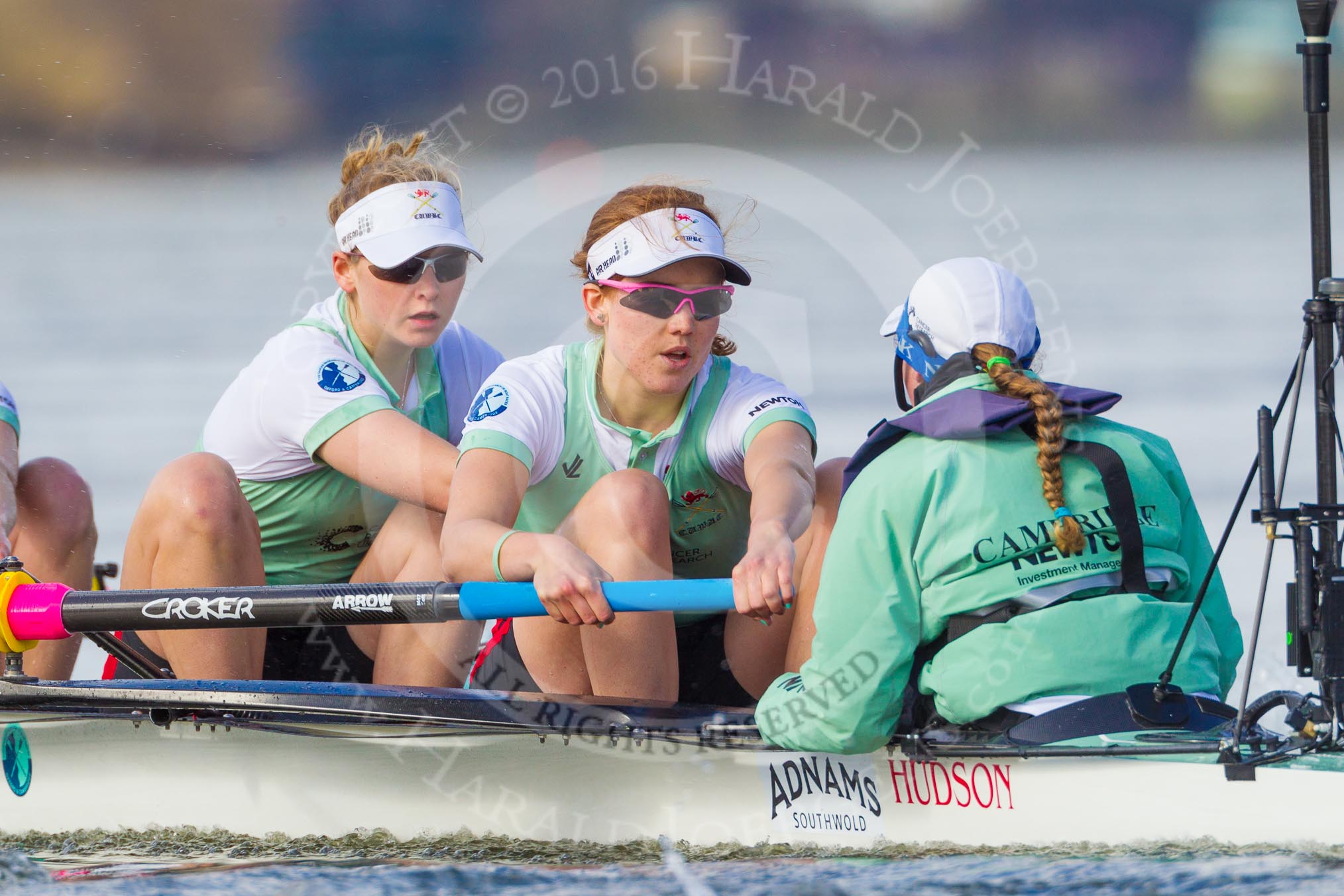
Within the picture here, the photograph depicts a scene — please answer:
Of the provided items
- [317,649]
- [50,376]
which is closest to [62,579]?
[317,649]

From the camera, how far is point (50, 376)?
745 cm

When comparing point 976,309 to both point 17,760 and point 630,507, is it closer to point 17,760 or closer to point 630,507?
point 630,507

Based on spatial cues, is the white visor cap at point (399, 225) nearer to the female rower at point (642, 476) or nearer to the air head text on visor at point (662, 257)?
the female rower at point (642, 476)

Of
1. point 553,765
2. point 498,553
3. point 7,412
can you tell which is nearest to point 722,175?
point 7,412

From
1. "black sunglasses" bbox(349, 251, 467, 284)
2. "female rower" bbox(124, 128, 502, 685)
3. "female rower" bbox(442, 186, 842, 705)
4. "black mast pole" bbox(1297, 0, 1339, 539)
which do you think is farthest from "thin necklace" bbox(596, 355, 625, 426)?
"black mast pole" bbox(1297, 0, 1339, 539)

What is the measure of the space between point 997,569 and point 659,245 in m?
0.80

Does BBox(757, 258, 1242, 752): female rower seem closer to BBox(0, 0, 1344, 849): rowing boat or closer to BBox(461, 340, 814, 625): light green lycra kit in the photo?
BBox(0, 0, 1344, 849): rowing boat

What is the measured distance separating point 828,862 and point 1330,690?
2.00 feet

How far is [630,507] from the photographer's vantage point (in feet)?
6.55

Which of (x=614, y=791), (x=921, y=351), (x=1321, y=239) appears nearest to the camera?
(x=1321, y=239)

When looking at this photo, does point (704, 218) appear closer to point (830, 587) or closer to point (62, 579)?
point (830, 587)

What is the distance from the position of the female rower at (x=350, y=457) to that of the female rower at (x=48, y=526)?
0.18m

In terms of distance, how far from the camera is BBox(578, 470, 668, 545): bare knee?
1.99 metres

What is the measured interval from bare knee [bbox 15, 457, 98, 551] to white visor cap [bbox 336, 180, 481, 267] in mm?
671
